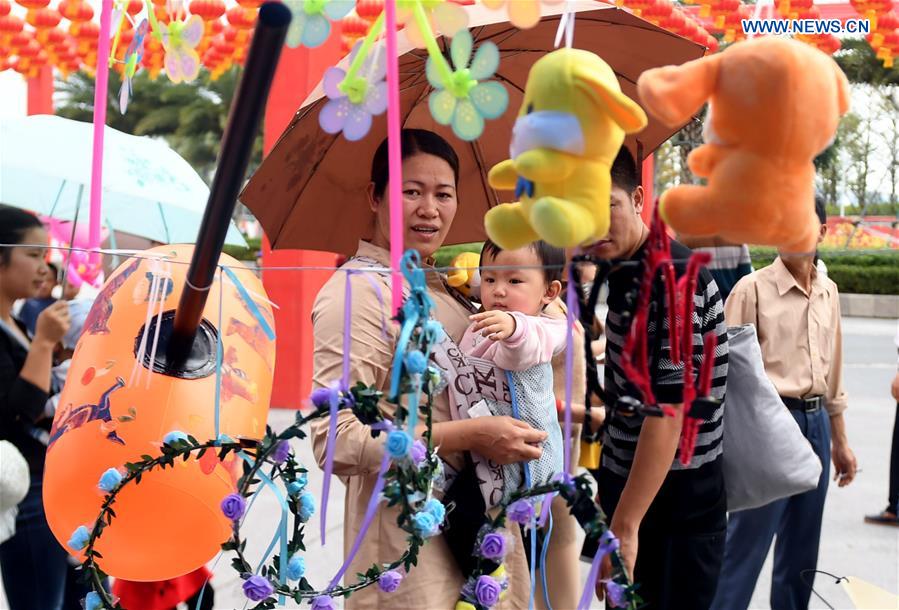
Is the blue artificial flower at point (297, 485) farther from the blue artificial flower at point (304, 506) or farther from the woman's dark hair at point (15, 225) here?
the woman's dark hair at point (15, 225)

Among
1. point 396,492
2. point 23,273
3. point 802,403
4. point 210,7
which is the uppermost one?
point 210,7

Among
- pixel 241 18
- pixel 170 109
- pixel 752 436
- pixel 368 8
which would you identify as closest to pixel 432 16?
pixel 752 436

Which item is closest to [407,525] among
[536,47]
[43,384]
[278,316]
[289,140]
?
[289,140]

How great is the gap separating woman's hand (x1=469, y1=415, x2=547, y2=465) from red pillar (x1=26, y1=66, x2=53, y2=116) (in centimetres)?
708

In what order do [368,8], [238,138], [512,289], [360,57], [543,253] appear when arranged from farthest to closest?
[368,8], [543,253], [512,289], [360,57], [238,138]

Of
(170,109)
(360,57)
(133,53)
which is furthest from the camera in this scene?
(170,109)

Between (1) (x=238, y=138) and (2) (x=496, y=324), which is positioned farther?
(2) (x=496, y=324)

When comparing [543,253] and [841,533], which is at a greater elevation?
[543,253]

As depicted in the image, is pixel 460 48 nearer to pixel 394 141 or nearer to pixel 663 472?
pixel 394 141

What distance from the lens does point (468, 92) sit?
1.29 metres

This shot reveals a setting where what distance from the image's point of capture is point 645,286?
3.54 ft

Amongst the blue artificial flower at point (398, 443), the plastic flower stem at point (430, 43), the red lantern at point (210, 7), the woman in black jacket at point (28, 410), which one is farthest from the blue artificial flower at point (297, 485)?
the red lantern at point (210, 7)

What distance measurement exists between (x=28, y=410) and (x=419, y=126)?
1180mm

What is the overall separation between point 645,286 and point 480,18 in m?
0.64
